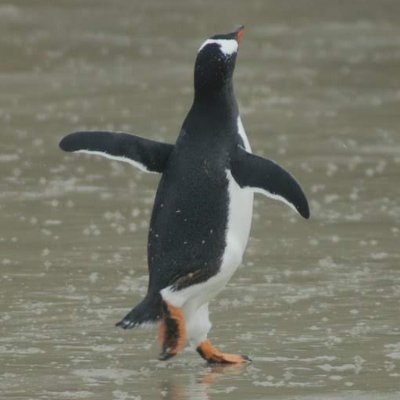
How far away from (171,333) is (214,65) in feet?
3.51

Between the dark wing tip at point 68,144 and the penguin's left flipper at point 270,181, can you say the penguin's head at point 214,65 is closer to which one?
the penguin's left flipper at point 270,181

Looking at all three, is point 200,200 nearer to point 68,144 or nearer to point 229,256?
point 229,256

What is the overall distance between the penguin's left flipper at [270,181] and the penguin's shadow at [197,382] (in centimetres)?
65

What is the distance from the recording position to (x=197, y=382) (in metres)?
6.23

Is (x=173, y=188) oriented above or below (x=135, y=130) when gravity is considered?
below

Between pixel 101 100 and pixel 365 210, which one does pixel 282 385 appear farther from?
pixel 101 100

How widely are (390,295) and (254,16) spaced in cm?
1169

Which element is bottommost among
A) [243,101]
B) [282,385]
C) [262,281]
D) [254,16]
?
[282,385]

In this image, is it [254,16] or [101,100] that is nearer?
[101,100]

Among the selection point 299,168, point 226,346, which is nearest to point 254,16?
point 299,168

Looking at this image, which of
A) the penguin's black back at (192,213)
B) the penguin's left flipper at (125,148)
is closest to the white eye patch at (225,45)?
the penguin's black back at (192,213)

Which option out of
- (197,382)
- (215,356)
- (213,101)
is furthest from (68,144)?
(197,382)

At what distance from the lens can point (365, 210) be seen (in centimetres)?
977

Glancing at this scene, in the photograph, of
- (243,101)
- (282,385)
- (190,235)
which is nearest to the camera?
(282,385)
